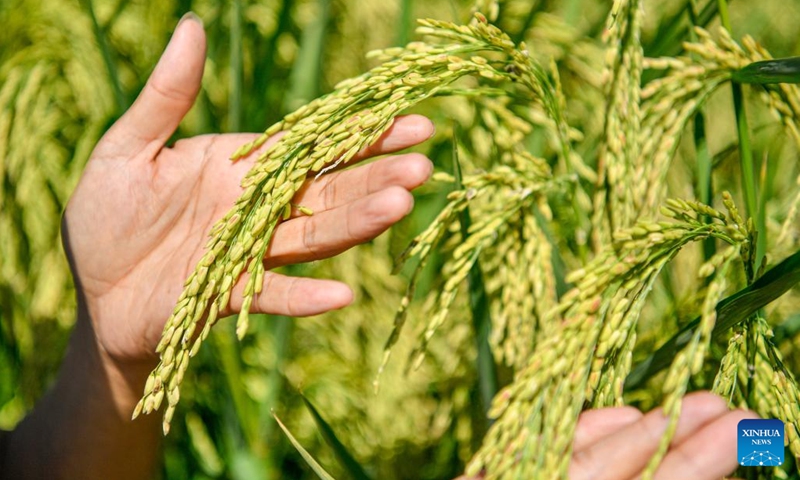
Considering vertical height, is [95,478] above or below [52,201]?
below

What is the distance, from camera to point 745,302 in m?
1.06

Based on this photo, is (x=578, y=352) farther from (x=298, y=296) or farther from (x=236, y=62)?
(x=236, y=62)

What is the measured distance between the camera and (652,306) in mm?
1804

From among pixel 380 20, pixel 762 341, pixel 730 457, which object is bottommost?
pixel 730 457

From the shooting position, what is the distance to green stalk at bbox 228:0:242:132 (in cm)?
171

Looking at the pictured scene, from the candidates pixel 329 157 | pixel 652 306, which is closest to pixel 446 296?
pixel 329 157

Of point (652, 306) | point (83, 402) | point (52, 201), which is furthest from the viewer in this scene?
point (52, 201)

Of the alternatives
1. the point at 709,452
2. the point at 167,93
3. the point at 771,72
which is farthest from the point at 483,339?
the point at 167,93

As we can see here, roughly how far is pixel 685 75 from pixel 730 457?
58 centimetres

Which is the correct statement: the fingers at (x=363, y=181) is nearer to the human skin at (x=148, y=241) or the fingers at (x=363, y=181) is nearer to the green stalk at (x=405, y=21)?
the human skin at (x=148, y=241)

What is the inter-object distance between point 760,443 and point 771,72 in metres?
0.54

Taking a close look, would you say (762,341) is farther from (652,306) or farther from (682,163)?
(682,163)

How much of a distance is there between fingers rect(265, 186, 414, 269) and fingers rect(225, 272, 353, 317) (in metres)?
0.05

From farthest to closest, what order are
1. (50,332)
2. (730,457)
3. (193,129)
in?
1. (193,129)
2. (50,332)
3. (730,457)
